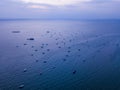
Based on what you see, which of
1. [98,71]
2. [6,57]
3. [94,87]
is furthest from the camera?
[6,57]

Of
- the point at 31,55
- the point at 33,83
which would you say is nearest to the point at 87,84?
the point at 33,83

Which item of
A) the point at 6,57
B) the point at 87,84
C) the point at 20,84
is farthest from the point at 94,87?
the point at 6,57

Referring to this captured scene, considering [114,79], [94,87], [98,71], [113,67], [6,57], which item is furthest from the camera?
[6,57]

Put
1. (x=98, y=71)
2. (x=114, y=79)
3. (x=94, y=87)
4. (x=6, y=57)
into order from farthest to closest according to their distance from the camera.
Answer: (x=6, y=57) → (x=98, y=71) → (x=114, y=79) → (x=94, y=87)

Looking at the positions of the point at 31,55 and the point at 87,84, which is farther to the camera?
the point at 31,55

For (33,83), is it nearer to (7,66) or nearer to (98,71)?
(7,66)

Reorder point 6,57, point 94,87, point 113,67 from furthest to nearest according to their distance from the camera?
point 6,57 < point 113,67 < point 94,87

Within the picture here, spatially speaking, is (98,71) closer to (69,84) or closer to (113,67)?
(113,67)

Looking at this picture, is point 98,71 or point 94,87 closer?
point 94,87
